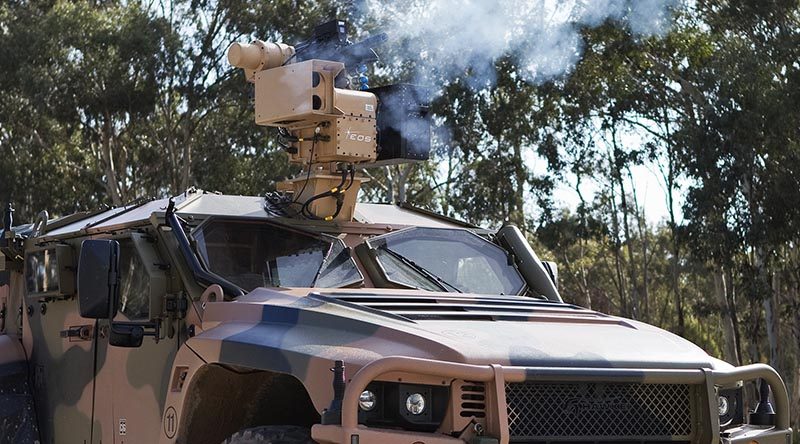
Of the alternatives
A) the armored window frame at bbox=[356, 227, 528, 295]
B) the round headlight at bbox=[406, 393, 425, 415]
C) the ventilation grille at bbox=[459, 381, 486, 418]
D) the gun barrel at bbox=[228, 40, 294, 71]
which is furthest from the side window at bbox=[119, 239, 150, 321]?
the ventilation grille at bbox=[459, 381, 486, 418]

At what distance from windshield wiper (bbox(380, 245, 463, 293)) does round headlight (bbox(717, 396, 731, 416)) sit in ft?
5.65

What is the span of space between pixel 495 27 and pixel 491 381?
811 cm

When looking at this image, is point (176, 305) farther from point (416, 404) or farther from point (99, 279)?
point (416, 404)

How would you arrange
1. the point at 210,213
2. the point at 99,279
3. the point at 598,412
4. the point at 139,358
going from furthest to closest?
the point at 210,213, the point at 139,358, the point at 99,279, the point at 598,412

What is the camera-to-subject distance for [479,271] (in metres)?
7.54

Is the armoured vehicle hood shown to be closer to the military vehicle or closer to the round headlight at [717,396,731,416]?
the military vehicle

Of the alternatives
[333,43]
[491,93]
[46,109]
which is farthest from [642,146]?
[333,43]

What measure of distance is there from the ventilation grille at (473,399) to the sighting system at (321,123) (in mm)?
2506

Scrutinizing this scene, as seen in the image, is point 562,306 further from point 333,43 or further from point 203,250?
point 333,43

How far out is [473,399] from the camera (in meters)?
5.09

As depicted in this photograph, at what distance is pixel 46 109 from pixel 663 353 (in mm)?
25719

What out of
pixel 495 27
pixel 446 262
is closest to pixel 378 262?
pixel 446 262

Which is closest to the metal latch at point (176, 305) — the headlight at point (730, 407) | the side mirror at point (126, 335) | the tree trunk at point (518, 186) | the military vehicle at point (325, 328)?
the military vehicle at point (325, 328)

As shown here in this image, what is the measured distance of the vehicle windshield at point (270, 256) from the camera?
661 centimetres
